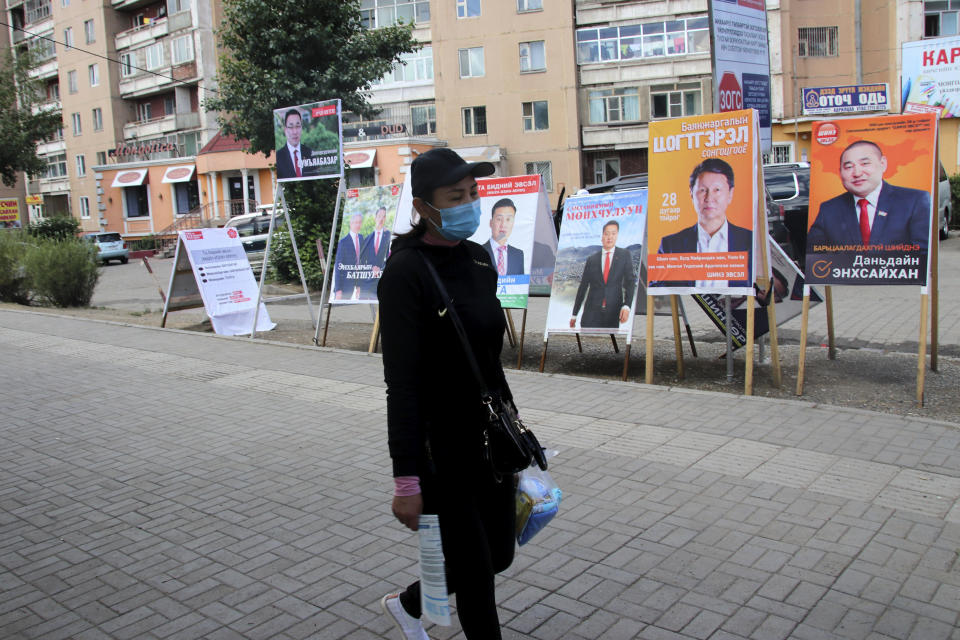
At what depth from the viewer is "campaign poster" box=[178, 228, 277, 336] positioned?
37.8 feet

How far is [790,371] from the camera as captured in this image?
7664 mm

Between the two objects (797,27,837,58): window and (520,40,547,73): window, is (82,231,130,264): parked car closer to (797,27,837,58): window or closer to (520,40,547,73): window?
(520,40,547,73): window

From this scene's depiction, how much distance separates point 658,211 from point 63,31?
56.9m

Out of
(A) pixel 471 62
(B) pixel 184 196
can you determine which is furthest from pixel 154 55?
(A) pixel 471 62

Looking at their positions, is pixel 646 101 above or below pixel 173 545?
above

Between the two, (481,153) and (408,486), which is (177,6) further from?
(408,486)

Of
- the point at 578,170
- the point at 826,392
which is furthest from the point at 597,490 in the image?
the point at 578,170

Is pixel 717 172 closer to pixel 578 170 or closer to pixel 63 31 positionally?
pixel 578 170

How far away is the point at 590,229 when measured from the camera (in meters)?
7.97

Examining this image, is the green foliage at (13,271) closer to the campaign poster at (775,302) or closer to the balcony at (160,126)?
the campaign poster at (775,302)

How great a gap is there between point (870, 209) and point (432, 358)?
5.34m

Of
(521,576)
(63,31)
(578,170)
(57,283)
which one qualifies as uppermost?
(63,31)

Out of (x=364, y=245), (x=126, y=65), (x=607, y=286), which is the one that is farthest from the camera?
(x=126, y=65)

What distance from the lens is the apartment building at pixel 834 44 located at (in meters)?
32.4
